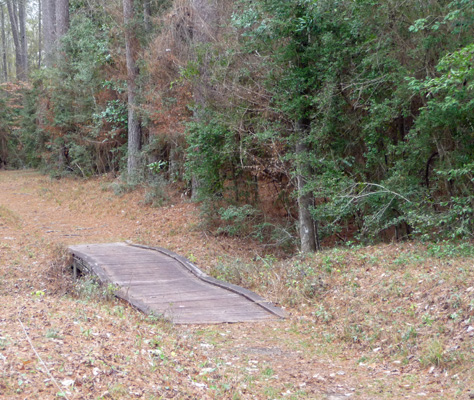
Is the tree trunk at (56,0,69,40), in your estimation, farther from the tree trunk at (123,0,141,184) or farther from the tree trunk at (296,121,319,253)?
the tree trunk at (296,121,319,253)

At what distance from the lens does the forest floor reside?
180 inches

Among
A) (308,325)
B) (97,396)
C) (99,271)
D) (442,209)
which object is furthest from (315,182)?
(97,396)

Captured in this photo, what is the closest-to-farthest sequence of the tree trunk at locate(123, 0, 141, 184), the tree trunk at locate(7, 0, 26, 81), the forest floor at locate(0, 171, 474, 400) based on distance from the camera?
1. the forest floor at locate(0, 171, 474, 400)
2. the tree trunk at locate(123, 0, 141, 184)
3. the tree trunk at locate(7, 0, 26, 81)

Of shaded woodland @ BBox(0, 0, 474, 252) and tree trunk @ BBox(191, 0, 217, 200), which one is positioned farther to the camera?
tree trunk @ BBox(191, 0, 217, 200)

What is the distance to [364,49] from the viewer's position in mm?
10719

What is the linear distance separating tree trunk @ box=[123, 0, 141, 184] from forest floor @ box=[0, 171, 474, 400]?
9.84m

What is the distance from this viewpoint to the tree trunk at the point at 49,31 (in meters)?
27.8

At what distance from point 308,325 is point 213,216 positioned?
7.62 meters

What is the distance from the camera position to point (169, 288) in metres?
9.21

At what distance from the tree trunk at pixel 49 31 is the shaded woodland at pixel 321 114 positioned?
468 inches

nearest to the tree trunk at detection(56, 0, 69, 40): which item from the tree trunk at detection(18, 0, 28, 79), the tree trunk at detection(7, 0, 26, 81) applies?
the tree trunk at detection(18, 0, 28, 79)

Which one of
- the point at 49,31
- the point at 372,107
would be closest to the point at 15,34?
the point at 49,31

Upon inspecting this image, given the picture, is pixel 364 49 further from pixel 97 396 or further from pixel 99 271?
pixel 97 396

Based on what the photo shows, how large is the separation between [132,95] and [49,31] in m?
13.5
